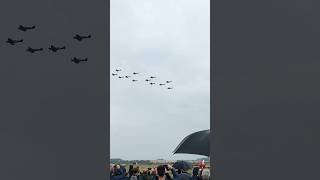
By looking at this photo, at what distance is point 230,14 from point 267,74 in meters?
2.24
